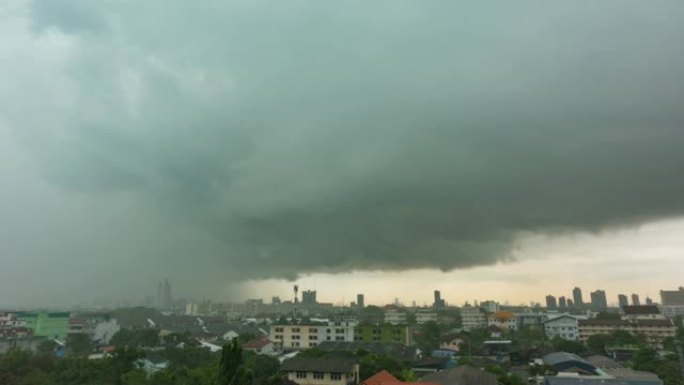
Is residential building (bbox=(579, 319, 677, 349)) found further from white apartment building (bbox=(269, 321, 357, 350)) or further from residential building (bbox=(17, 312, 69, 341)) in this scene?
residential building (bbox=(17, 312, 69, 341))

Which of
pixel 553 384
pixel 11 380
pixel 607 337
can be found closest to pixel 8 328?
pixel 11 380

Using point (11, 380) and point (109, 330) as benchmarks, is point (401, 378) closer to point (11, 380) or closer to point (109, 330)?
point (11, 380)

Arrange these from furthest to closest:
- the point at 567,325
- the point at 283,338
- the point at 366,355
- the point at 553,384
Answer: the point at 567,325
the point at 283,338
the point at 366,355
the point at 553,384

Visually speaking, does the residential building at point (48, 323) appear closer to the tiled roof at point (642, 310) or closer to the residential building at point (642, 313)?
the residential building at point (642, 313)

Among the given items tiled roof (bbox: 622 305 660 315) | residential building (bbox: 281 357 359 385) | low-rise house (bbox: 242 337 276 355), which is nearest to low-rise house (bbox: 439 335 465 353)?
low-rise house (bbox: 242 337 276 355)

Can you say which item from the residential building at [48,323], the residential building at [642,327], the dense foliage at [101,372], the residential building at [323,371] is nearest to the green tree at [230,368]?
the dense foliage at [101,372]

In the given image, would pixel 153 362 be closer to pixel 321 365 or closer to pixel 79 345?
pixel 321 365

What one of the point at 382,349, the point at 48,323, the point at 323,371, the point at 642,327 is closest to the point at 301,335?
the point at 382,349
